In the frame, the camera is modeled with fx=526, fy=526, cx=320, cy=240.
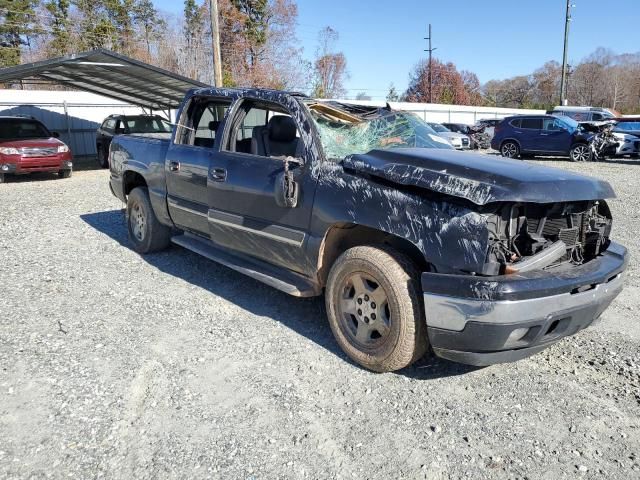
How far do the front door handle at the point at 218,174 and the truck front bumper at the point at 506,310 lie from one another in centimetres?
227

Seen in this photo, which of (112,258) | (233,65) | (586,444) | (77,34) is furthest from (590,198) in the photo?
(77,34)

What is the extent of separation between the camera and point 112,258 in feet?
21.3

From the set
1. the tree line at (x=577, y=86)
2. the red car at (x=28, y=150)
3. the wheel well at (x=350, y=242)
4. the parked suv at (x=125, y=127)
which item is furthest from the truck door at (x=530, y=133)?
the tree line at (x=577, y=86)

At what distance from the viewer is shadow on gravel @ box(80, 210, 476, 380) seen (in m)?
3.81

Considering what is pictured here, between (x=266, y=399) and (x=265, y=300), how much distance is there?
178cm

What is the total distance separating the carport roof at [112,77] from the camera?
13.2 metres

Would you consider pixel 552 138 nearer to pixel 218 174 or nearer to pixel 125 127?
pixel 125 127

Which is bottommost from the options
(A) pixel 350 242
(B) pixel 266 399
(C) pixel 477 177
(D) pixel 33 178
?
(B) pixel 266 399

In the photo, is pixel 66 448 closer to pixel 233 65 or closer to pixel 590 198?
pixel 590 198

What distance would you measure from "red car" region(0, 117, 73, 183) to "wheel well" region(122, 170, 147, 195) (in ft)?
27.4

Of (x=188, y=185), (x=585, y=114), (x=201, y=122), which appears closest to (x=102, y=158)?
(x=201, y=122)

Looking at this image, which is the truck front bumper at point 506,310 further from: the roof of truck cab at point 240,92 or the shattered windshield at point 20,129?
the shattered windshield at point 20,129

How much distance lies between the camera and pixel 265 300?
16.6 ft

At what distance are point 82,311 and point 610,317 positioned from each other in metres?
4.69
